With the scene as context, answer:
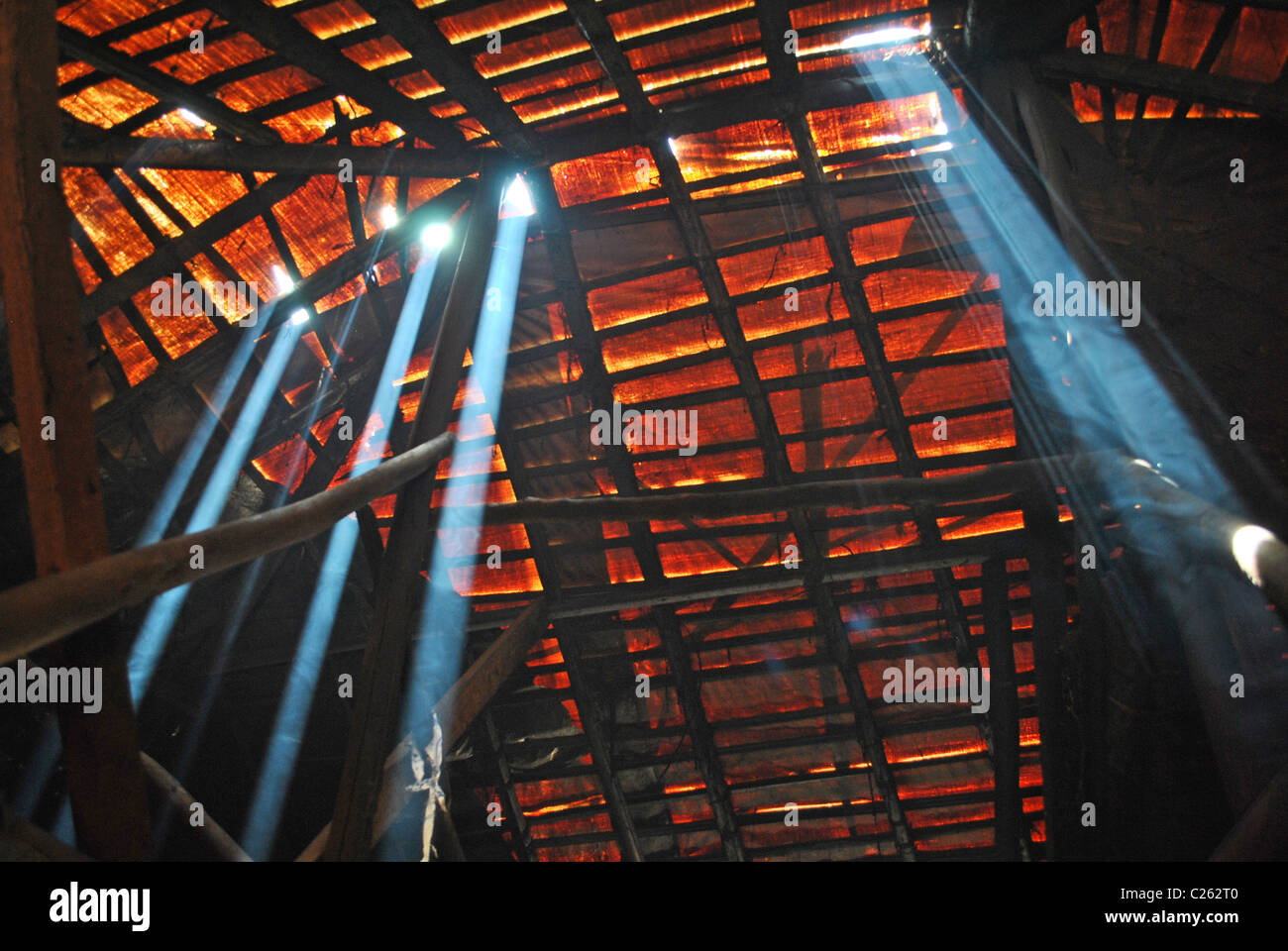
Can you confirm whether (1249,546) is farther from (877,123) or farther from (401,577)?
(877,123)

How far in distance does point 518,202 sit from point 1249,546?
5690 millimetres

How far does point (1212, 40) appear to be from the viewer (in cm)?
432

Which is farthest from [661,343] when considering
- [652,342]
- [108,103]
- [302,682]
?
[302,682]

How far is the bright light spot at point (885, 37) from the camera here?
5.22 metres

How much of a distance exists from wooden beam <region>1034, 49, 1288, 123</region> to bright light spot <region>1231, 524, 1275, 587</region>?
9.26 ft

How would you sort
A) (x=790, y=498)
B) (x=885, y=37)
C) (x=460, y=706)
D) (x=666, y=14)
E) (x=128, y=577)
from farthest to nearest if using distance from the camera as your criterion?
(x=460, y=706) → (x=885, y=37) → (x=666, y=14) → (x=790, y=498) → (x=128, y=577)

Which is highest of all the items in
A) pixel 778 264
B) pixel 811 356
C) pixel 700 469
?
pixel 778 264

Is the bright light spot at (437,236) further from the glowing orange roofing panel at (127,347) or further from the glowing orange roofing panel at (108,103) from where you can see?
the glowing orange roofing panel at (127,347)

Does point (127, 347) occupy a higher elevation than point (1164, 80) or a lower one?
lower

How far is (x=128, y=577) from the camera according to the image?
7.00ft

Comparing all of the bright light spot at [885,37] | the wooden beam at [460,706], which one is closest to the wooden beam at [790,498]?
the wooden beam at [460,706]

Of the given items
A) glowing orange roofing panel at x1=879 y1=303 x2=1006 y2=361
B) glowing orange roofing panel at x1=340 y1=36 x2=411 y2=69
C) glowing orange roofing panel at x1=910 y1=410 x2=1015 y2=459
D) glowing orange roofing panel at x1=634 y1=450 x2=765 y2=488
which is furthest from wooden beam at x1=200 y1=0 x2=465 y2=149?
glowing orange roofing panel at x1=910 y1=410 x2=1015 y2=459

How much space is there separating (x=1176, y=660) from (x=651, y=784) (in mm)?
6491

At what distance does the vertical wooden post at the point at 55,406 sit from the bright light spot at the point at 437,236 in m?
4.00
